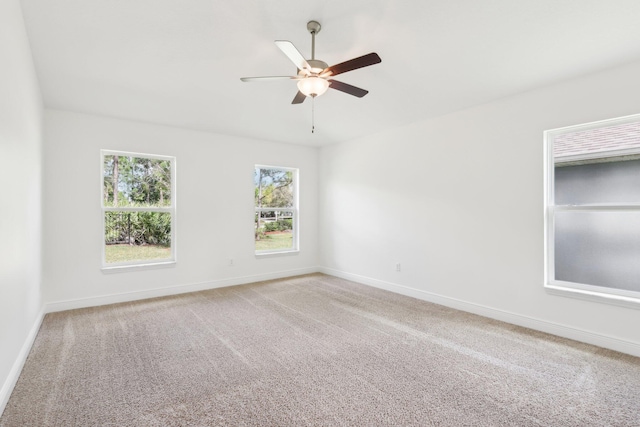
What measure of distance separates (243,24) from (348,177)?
11.0ft

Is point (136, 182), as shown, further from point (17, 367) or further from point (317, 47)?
point (317, 47)

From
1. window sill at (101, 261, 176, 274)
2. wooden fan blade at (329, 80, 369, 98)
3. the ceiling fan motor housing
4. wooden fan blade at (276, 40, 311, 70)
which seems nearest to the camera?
wooden fan blade at (276, 40, 311, 70)

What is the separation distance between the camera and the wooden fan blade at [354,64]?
7.07ft

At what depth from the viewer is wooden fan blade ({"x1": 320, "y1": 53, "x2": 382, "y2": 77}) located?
2156 mm

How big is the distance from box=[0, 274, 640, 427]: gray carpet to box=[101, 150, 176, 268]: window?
3.08ft

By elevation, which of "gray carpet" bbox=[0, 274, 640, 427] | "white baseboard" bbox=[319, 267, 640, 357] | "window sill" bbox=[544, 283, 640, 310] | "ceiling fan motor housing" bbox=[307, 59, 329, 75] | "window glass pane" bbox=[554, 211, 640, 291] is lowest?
"gray carpet" bbox=[0, 274, 640, 427]

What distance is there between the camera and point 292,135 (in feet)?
17.3

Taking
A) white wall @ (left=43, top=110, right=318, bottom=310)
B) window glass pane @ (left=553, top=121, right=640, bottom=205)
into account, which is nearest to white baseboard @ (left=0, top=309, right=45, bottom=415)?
white wall @ (left=43, top=110, right=318, bottom=310)

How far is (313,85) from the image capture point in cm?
252

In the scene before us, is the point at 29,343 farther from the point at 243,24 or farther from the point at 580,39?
the point at 580,39

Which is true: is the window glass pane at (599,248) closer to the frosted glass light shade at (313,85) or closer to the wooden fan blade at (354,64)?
the wooden fan blade at (354,64)

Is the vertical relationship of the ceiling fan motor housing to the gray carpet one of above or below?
above

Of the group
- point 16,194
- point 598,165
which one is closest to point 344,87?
point 598,165

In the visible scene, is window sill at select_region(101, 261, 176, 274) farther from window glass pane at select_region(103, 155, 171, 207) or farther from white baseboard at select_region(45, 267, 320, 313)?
window glass pane at select_region(103, 155, 171, 207)
